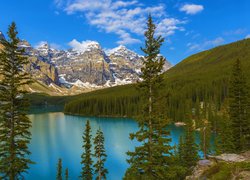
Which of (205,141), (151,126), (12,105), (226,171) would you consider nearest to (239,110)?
(205,141)

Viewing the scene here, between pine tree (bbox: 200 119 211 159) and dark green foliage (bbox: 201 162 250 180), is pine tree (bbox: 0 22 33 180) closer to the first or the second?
dark green foliage (bbox: 201 162 250 180)

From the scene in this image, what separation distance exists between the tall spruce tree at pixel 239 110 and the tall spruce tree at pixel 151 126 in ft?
63.1

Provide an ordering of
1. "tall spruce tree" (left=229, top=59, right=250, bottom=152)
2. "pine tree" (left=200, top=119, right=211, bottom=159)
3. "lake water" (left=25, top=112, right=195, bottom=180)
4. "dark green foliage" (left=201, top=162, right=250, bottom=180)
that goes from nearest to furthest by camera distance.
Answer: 1. "dark green foliage" (left=201, top=162, right=250, bottom=180)
2. "tall spruce tree" (left=229, top=59, right=250, bottom=152)
3. "pine tree" (left=200, top=119, right=211, bottom=159)
4. "lake water" (left=25, top=112, right=195, bottom=180)

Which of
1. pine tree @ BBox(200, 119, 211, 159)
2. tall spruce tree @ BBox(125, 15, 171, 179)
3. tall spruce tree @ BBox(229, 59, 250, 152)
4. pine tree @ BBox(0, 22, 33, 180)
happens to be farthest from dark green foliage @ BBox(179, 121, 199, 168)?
pine tree @ BBox(0, 22, 33, 180)

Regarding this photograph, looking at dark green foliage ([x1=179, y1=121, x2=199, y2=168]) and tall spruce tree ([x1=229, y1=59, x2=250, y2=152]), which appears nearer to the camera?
tall spruce tree ([x1=229, y1=59, x2=250, y2=152])

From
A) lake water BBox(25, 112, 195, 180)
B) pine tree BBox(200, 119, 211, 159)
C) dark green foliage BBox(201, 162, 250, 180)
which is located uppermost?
dark green foliage BBox(201, 162, 250, 180)

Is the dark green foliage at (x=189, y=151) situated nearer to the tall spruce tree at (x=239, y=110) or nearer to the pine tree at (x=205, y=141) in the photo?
the pine tree at (x=205, y=141)

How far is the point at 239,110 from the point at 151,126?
2084cm

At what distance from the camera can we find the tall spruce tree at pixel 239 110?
1384 inches

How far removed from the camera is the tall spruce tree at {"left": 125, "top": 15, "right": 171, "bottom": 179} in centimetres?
2070

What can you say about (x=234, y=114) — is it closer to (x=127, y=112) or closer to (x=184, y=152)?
(x=184, y=152)

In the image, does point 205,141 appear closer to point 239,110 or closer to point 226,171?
point 239,110

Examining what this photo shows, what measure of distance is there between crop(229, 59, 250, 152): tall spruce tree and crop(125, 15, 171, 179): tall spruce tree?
19232 mm

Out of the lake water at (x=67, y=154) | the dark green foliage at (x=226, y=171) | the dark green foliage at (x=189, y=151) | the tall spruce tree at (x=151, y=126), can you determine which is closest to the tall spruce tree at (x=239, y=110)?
the dark green foliage at (x=189, y=151)
